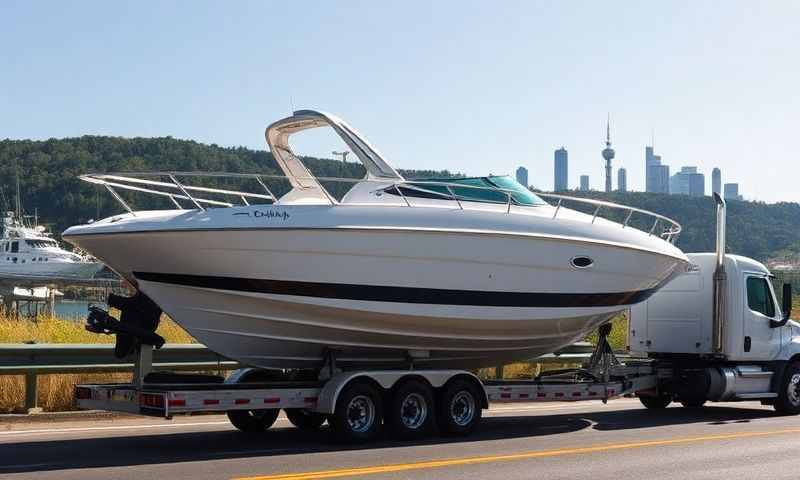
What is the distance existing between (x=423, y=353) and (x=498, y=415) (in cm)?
268

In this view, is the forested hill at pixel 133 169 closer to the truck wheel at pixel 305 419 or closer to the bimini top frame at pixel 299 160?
the bimini top frame at pixel 299 160

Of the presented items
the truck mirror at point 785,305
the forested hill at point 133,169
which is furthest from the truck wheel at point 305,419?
the forested hill at point 133,169

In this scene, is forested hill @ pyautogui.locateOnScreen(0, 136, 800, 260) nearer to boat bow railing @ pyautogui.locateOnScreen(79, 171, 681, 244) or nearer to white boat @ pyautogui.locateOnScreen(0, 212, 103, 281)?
white boat @ pyautogui.locateOnScreen(0, 212, 103, 281)

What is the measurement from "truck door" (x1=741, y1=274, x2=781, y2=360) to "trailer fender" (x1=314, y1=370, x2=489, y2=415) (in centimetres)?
534

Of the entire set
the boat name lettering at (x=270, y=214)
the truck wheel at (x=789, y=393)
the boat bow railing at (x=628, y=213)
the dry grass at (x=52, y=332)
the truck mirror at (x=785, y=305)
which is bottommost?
the truck wheel at (x=789, y=393)

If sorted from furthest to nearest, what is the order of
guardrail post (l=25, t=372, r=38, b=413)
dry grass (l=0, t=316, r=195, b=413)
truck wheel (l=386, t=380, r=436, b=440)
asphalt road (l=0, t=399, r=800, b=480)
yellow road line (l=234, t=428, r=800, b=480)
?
dry grass (l=0, t=316, r=195, b=413)
guardrail post (l=25, t=372, r=38, b=413)
truck wheel (l=386, t=380, r=436, b=440)
asphalt road (l=0, t=399, r=800, b=480)
yellow road line (l=234, t=428, r=800, b=480)

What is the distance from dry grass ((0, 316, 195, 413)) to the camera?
12.8 meters

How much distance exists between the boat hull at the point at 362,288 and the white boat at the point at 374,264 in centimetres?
1

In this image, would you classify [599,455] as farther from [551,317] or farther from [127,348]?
[127,348]

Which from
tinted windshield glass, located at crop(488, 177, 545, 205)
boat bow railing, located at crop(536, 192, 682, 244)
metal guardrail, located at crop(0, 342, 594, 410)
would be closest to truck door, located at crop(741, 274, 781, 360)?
boat bow railing, located at crop(536, 192, 682, 244)

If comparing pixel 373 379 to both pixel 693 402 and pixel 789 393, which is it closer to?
pixel 693 402

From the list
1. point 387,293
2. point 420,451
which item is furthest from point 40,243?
point 420,451

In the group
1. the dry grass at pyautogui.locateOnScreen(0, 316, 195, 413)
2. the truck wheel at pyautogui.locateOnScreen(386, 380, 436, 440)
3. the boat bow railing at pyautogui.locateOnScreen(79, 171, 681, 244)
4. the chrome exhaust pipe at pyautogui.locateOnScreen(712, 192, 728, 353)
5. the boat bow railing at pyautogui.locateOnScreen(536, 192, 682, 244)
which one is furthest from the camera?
the chrome exhaust pipe at pyautogui.locateOnScreen(712, 192, 728, 353)

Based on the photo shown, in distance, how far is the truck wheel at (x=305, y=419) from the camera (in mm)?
12082
